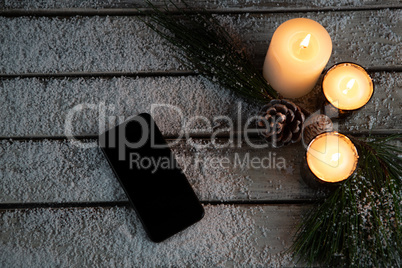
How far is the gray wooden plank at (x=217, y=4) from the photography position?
640 millimetres

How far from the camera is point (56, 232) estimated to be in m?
0.59

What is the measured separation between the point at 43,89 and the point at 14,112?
7 cm

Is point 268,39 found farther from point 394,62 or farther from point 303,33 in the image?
point 394,62

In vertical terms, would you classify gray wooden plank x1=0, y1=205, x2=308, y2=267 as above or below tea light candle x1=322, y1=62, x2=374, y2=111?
below

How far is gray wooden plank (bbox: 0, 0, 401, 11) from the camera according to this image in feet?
2.10

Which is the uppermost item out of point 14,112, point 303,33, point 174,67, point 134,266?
point 303,33

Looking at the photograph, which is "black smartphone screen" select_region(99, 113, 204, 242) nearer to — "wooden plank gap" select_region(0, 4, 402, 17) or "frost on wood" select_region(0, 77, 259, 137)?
"frost on wood" select_region(0, 77, 259, 137)

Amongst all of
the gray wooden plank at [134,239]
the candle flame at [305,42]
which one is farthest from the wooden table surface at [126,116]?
the candle flame at [305,42]

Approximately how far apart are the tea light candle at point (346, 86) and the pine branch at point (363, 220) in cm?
7

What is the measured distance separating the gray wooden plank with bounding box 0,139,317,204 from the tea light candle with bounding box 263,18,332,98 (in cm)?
14

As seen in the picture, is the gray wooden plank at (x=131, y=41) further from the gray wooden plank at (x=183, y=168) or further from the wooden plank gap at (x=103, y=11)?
the gray wooden plank at (x=183, y=168)

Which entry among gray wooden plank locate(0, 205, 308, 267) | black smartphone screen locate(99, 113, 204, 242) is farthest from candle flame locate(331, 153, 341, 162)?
black smartphone screen locate(99, 113, 204, 242)

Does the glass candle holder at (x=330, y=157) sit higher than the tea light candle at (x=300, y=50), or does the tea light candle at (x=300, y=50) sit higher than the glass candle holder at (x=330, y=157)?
the tea light candle at (x=300, y=50)

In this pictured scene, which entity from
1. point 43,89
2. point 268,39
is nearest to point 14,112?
point 43,89
